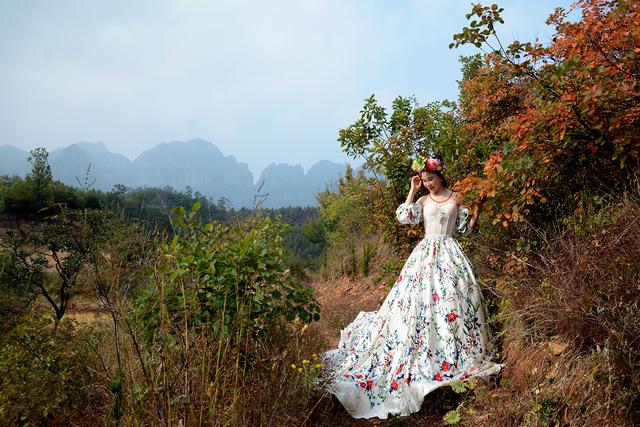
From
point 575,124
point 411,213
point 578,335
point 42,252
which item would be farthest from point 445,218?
point 42,252

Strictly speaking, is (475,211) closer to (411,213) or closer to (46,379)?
(411,213)

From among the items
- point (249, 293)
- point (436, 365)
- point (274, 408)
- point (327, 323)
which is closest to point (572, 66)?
point (436, 365)

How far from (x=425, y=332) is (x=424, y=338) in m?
0.05

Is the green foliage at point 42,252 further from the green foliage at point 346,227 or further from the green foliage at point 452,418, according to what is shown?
the green foliage at point 452,418

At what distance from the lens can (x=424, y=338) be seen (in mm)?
3488

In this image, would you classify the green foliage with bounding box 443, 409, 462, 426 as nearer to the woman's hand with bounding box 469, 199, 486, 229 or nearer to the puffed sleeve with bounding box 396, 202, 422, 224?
the woman's hand with bounding box 469, 199, 486, 229

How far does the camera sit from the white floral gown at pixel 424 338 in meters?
3.31

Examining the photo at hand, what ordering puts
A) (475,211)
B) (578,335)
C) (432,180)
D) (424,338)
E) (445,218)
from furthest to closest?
(432,180) < (445,218) < (475,211) < (424,338) < (578,335)

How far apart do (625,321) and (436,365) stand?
58.3 inches

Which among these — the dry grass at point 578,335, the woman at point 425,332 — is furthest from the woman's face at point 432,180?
the dry grass at point 578,335

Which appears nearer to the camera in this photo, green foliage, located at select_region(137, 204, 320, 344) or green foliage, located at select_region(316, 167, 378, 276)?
green foliage, located at select_region(137, 204, 320, 344)

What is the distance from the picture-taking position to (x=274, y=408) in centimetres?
239

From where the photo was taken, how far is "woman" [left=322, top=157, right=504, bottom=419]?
10.9ft

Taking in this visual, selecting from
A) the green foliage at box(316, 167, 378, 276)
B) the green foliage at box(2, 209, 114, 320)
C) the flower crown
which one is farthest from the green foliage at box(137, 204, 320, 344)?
the green foliage at box(2, 209, 114, 320)
